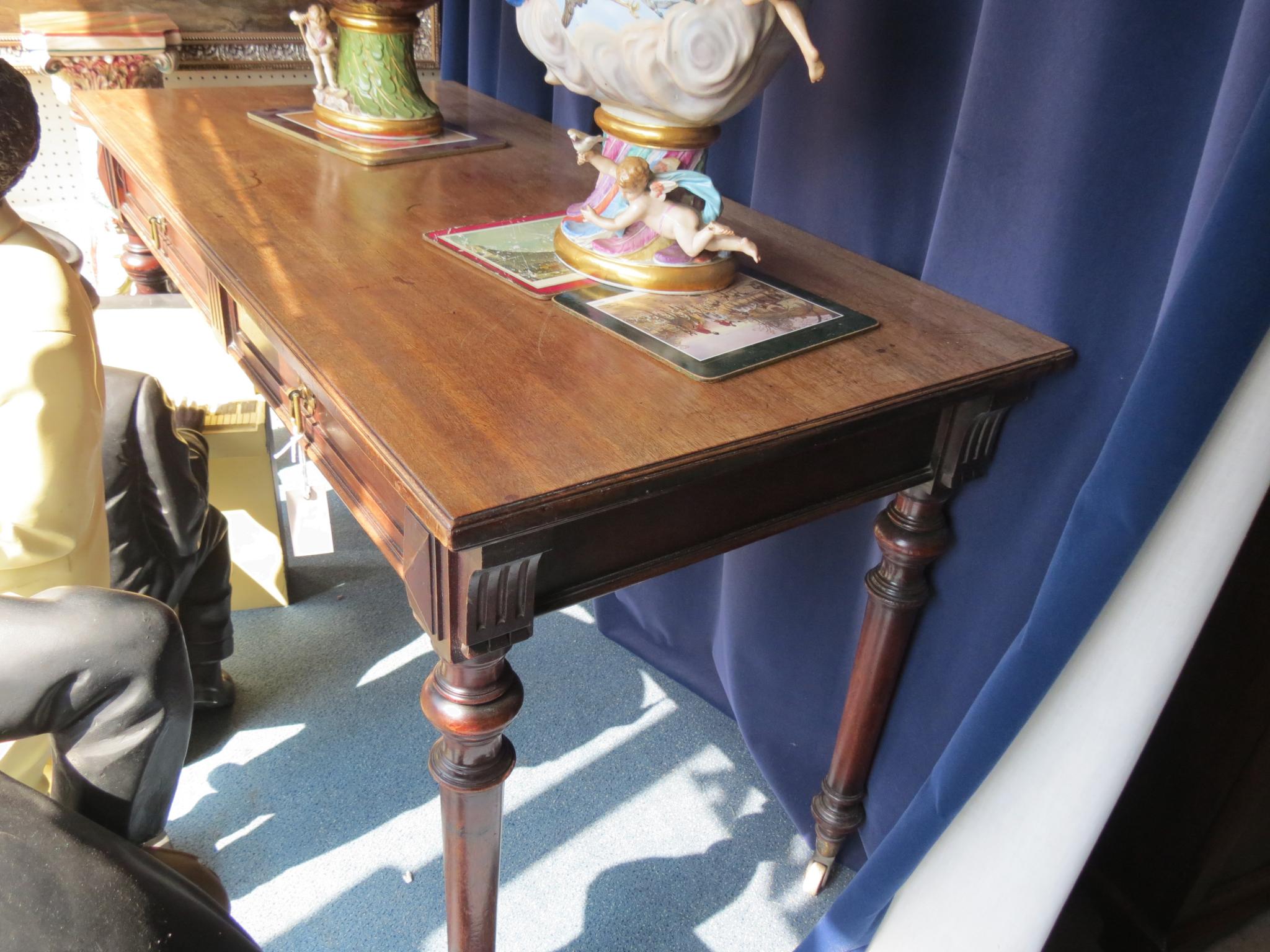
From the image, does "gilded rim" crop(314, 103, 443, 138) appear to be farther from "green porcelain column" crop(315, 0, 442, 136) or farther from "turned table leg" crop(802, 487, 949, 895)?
"turned table leg" crop(802, 487, 949, 895)

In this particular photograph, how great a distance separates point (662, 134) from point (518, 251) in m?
0.18

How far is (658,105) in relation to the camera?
0.83 meters

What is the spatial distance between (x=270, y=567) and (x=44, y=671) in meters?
1.01

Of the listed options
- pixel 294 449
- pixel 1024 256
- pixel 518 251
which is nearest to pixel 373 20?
pixel 518 251

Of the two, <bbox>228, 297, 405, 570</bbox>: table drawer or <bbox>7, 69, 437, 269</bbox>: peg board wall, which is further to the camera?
<bbox>7, 69, 437, 269</bbox>: peg board wall

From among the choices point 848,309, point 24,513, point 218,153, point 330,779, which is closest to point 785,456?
point 848,309

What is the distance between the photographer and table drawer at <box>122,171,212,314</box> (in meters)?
1.10

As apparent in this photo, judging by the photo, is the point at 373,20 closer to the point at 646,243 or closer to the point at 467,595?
the point at 646,243

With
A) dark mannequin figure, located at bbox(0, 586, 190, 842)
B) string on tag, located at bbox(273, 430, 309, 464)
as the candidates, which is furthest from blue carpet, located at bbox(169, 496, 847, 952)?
dark mannequin figure, located at bbox(0, 586, 190, 842)

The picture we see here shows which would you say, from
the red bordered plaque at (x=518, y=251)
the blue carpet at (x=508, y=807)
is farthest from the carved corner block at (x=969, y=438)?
the blue carpet at (x=508, y=807)

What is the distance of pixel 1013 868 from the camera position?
949mm

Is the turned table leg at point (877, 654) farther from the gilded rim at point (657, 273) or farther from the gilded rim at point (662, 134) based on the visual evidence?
the gilded rim at point (662, 134)

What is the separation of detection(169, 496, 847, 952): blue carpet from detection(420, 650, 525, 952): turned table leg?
0.37 metres

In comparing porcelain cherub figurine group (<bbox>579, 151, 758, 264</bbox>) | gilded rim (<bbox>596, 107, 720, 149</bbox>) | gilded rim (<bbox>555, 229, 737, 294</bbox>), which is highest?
gilded rim (<bbox>596, 107, 720, 149</bbox>)
